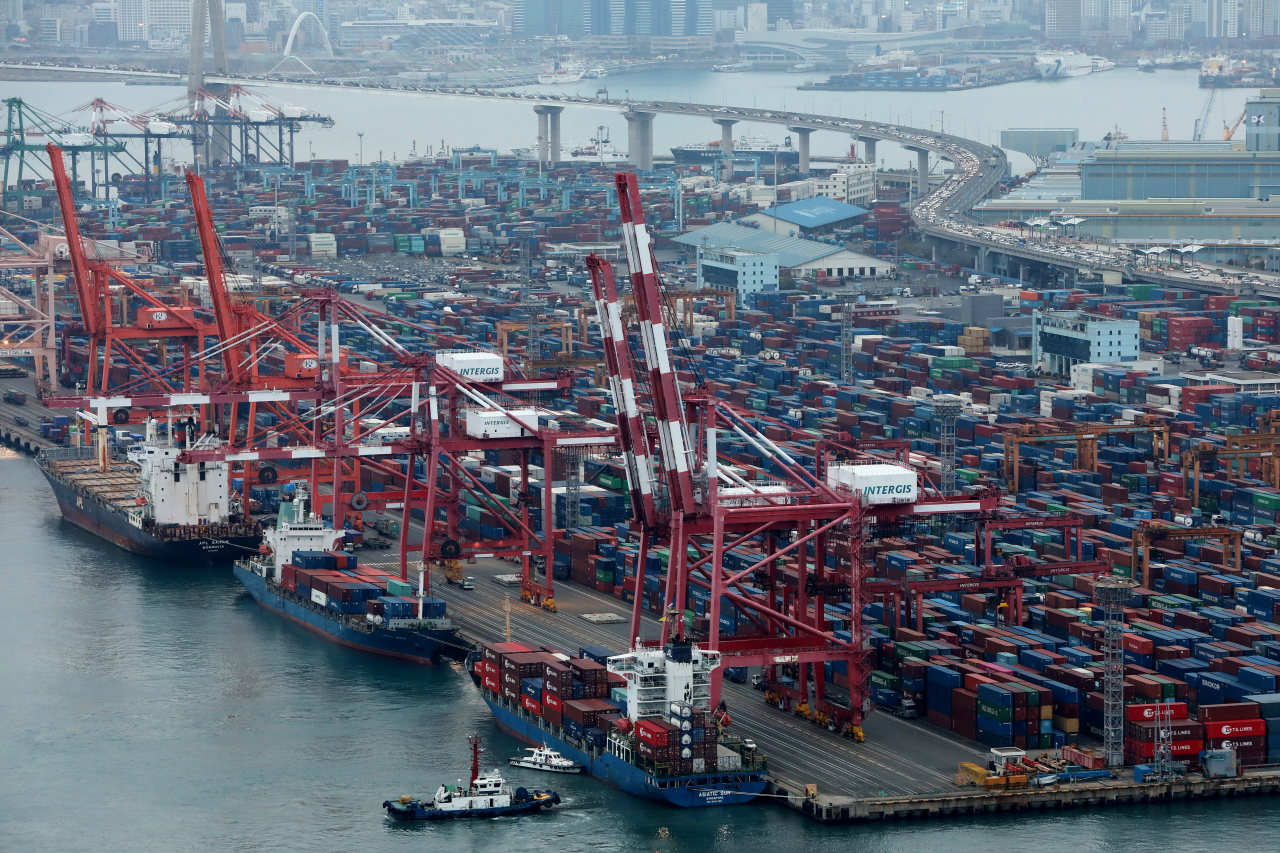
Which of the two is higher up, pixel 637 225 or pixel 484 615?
pixel 637 225

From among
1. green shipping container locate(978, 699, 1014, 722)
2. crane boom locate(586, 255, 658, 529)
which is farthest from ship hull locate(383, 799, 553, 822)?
green shipping container locate(978, 699, 1014, 722)

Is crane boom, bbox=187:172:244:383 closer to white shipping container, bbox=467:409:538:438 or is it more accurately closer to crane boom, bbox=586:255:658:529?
white shipping container, bbox=467:409:538:438

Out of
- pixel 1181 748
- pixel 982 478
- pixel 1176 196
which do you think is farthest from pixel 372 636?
pixel 1176 196

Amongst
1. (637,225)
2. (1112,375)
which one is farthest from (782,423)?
(637,225)

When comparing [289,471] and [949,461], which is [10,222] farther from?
[949,461]

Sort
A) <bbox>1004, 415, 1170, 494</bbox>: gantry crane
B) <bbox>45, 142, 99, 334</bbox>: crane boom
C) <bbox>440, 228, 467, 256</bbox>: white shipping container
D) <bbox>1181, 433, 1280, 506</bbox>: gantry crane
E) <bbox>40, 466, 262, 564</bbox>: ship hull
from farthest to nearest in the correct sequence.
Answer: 1. <bbox>440, 228, 467, 256</bbox>: white shipping container
2. <bbox>45, 142, 99, 334</bbox>: crane boom
3. <bbox>1004, 415, 1170, 494</bbox>: gantry crane
4. <bbox>1181, 433, 1280, 506</bbox>: gantry crane
5. <bbox>40, 466, 262, 564</bbox>: ship hull
